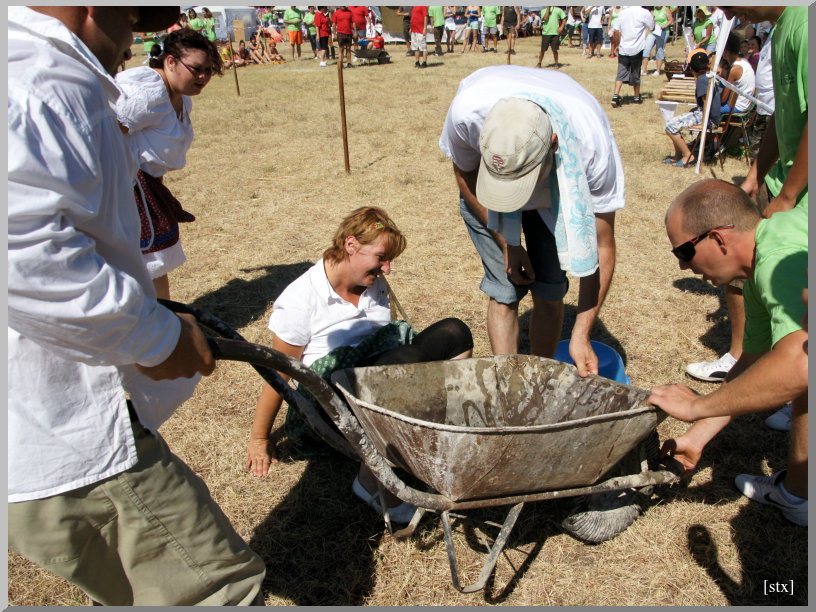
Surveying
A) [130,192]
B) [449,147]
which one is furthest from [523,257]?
[130,192]

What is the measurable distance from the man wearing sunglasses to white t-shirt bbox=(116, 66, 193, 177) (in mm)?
2581

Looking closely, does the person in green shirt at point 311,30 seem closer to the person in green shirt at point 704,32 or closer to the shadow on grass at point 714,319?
the person in green shirt at point 704,32

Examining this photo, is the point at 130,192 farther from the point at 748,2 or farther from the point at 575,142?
the point at 748,2

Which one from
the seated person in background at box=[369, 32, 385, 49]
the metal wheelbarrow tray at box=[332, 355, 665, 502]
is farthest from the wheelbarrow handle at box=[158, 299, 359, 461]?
the seated person in background at box=[369, 32, 385, 49]

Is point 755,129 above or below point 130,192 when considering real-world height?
below

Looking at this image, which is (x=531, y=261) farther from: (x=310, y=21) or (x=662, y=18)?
(x=310, y=21)

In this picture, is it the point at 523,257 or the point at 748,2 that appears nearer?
the point at 748,2

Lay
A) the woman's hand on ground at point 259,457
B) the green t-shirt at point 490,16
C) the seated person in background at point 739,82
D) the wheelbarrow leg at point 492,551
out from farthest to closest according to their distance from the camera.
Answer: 1. the green t-shirt at point 490,16
2. the seated person in background at point 739,82
3. the woman's hand on ground at point 259,457
4. the wheelbarrow leg at point 492,551

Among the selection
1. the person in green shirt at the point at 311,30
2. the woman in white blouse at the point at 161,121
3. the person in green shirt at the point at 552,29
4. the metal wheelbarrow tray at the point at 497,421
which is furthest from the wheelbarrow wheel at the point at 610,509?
the person in green shirt at the point at 311,30

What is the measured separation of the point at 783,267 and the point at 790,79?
3.87ft

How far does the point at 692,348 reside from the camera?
396cm

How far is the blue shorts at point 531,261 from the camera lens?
9.95 ft

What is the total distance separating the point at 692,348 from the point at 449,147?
2.14m

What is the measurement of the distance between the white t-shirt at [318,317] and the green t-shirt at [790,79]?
5.86ft
